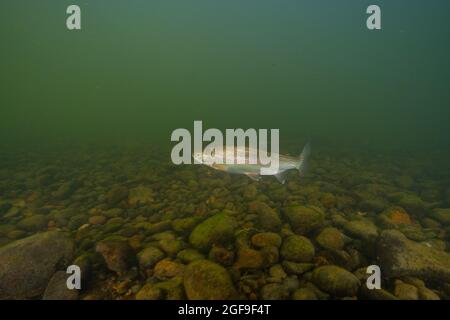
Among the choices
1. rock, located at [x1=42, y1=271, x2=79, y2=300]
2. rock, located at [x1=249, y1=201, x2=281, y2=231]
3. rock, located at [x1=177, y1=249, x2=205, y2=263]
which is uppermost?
rock, located at [x1=249, y1=201, x2=281, y2=231]

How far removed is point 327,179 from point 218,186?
3.60 metres

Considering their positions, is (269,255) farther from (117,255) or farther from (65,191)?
(65,191)

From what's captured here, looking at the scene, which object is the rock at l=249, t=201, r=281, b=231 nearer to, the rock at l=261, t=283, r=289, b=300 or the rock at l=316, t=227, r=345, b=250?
the rock at l=316, t=227, r=345, b=250

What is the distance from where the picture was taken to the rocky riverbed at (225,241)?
11.2 ft

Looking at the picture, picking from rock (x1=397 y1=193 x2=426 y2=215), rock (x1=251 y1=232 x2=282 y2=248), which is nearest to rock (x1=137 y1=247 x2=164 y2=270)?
rock (x1=251 y1=232 x2=282 y2=248)

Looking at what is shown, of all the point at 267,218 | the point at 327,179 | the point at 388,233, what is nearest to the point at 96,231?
the point at 267,218

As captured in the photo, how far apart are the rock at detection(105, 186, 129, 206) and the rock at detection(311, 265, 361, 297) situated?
5.10 metres

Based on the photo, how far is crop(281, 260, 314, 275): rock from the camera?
3613 mm

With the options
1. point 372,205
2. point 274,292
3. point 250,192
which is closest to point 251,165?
point 250,192

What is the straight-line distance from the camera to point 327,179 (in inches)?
321

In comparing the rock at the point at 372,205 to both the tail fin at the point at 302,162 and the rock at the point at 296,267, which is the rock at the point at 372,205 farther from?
Answer: the rock at the point at 296,267

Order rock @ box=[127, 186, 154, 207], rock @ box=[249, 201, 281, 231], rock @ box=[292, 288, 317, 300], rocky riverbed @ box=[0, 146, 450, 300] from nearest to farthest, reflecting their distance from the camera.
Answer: rock @ box=[292, 288, 317, 300] → rocky riverbed @ box=[0, 146, 450, 300] → rock @ box=[249, 201, 281, 231] → rock @ box=[127, 186, 154, 207]

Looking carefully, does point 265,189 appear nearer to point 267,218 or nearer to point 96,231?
point 267,218

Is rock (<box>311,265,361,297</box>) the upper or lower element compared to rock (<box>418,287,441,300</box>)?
upper
